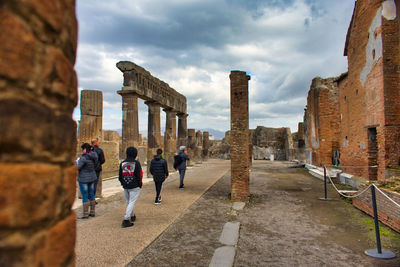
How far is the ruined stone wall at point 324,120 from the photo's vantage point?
15.5 metres

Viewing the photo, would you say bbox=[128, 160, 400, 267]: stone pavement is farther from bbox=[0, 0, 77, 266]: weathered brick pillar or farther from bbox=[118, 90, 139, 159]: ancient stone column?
bbox=[118, 90, 139, 159]: ancient stone column

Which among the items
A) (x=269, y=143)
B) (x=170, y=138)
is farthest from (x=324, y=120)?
(x=269, y=143)

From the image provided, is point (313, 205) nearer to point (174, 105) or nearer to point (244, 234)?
point (244, 234)

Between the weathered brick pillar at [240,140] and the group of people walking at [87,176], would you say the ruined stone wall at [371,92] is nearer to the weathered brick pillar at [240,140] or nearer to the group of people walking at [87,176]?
the weathered brick pillar at [240,140]

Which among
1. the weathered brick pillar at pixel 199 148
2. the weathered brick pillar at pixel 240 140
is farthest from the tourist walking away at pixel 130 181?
the weathered brick pillar at pixel 199 148

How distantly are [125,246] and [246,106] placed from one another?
205 inches

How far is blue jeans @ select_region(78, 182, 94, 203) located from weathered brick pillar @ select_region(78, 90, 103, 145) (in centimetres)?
278

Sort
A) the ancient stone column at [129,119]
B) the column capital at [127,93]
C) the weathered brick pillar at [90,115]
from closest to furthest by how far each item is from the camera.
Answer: the weathered brick pillar at [90,115], the column capital at [127,93], the ancient stone column at [129,119]

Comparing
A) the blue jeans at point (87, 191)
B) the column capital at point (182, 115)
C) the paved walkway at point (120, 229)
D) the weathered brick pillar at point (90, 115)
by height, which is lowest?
the paved walkway at point (120, 229)

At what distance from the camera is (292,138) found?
29.9 meters

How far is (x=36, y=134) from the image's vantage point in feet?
3.50

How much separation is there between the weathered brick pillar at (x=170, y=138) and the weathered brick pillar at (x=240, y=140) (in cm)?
927

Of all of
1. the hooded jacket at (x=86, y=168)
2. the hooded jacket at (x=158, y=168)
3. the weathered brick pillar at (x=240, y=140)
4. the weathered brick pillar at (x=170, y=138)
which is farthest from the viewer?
the weathered brick pillar at (x=170, y=138)

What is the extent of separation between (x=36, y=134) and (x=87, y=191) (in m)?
5.56
